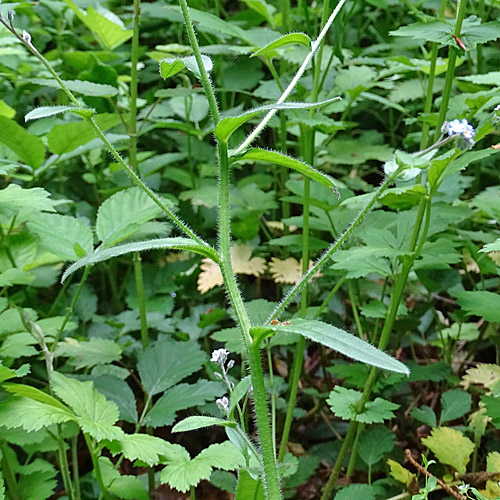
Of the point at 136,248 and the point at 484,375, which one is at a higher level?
the point at 136,248

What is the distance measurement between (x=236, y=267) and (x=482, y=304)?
641 mm

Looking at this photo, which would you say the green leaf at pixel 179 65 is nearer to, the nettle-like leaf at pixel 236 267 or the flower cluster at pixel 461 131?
the flower cluster at pixel 461 131

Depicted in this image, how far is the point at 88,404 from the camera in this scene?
38.2 inches

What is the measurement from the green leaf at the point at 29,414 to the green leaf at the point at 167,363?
0.28 meters

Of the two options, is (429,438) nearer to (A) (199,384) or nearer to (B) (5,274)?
(A) (199,384)

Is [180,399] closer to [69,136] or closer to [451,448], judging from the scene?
[451,448]

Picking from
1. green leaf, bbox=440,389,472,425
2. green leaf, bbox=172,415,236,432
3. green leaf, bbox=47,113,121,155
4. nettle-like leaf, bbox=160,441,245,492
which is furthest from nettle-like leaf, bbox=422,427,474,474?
Answer: green leaf, bbox=47,113,121,155

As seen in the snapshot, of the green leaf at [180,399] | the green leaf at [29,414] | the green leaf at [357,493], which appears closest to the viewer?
the green leaf at [29,414]

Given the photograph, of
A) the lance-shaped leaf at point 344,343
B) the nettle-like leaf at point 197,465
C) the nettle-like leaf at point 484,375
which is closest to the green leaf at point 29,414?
the nettle-like leaf at point 197,465

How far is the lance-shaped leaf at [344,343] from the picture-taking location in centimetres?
56

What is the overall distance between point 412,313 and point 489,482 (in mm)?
493

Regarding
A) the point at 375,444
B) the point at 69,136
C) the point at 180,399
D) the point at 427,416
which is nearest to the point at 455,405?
the point at 427,416

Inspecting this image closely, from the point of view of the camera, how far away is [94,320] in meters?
1.51

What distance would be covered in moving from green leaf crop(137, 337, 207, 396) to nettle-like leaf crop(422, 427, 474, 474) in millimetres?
457
